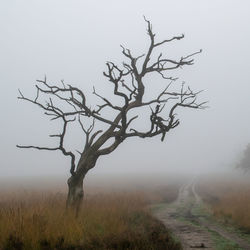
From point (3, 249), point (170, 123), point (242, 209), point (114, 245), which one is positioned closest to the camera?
point (3, 249)

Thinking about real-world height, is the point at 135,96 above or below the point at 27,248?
above

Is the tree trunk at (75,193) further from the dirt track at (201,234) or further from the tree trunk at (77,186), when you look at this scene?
the dirt track at (201,234)

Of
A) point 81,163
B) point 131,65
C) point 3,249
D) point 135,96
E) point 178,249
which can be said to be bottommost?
point 178,249

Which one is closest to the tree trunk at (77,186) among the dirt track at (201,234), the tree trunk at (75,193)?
the tree trunk at (75,193)

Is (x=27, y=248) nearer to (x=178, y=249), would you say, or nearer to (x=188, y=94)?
(x=178, y=249)

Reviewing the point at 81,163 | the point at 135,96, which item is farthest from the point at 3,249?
the point at 135,96

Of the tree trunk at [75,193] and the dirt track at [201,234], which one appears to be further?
the tree trunk at [75,193]

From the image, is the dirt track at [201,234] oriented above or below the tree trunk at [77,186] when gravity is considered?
below

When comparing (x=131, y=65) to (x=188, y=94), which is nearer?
(x=131, y=65)

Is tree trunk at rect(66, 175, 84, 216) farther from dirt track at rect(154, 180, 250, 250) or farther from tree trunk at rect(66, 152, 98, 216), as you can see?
dirt track at rect(154, 180, 250, 250)

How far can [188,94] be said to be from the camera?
13133 mm

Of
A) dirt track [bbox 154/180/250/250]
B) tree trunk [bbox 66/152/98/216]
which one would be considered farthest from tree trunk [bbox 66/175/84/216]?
dirt track [bbox 154/180/250/250]

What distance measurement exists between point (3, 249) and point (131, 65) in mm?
7637

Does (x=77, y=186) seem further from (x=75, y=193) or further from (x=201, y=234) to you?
(x=201, y=234)
